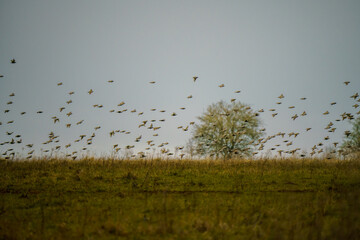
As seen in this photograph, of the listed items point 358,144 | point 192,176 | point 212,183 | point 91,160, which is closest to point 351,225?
point 212,183

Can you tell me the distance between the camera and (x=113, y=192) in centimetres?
1355

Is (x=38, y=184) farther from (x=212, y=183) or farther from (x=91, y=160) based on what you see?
(x=212, y=183)

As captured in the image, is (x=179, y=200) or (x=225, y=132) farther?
(x=225, y=132)

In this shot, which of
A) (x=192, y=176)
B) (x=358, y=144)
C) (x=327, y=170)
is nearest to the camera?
(x=192, y=176)

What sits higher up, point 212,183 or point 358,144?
point 358,144

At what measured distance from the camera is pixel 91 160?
73.3 ft

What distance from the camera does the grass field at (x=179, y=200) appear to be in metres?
7.30

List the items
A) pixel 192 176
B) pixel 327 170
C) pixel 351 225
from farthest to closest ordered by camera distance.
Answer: pixel 327 170, pixel 192 176, pixel 351 225

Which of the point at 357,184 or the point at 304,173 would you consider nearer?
the point at 357,184

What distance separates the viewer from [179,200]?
11195mm

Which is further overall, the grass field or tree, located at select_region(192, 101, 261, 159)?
tree, located at select_region(192, 101, 261, 159)

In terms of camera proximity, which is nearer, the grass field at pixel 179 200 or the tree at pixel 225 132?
the grass field at pixel 179 200

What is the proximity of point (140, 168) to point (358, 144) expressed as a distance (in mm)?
44078

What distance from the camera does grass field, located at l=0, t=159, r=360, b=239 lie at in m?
7.30
